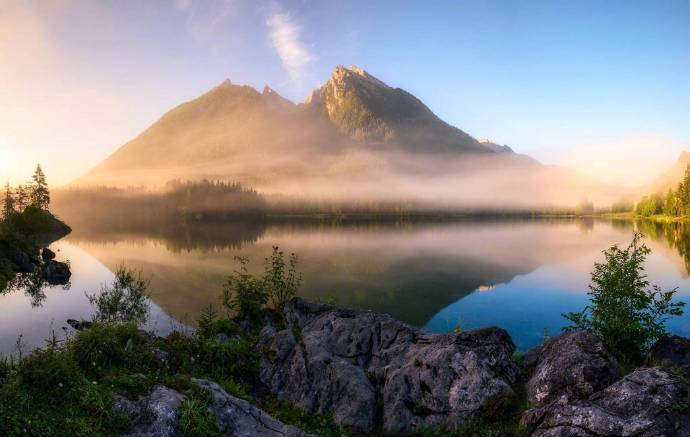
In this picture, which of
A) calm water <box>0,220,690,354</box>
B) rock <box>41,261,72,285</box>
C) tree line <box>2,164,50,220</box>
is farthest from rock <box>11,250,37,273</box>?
tree line <box>2,164,50,220</box>

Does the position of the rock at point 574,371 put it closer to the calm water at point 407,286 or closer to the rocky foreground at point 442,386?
the rocky foreground at point 442,386

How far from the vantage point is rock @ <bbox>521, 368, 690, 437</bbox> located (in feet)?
32.2

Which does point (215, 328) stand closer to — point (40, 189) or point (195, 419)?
point (195, 419)

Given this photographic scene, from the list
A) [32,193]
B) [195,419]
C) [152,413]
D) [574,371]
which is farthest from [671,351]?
[32,193]

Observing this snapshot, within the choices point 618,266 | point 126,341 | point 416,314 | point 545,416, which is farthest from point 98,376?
point 416,314

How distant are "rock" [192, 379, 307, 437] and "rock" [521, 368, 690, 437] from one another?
25.0ft

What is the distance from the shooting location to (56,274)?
64250 mm

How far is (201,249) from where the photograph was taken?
110 metres

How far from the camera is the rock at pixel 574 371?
1239 cm

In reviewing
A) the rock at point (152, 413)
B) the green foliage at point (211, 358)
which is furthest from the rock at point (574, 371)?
the green foliage at point (211, 358)

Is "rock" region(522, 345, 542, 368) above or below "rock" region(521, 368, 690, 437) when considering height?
below

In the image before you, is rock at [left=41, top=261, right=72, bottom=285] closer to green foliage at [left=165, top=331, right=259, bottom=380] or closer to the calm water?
the calm water

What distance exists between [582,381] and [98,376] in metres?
15.9

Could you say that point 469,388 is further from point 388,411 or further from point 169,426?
point 169,426
